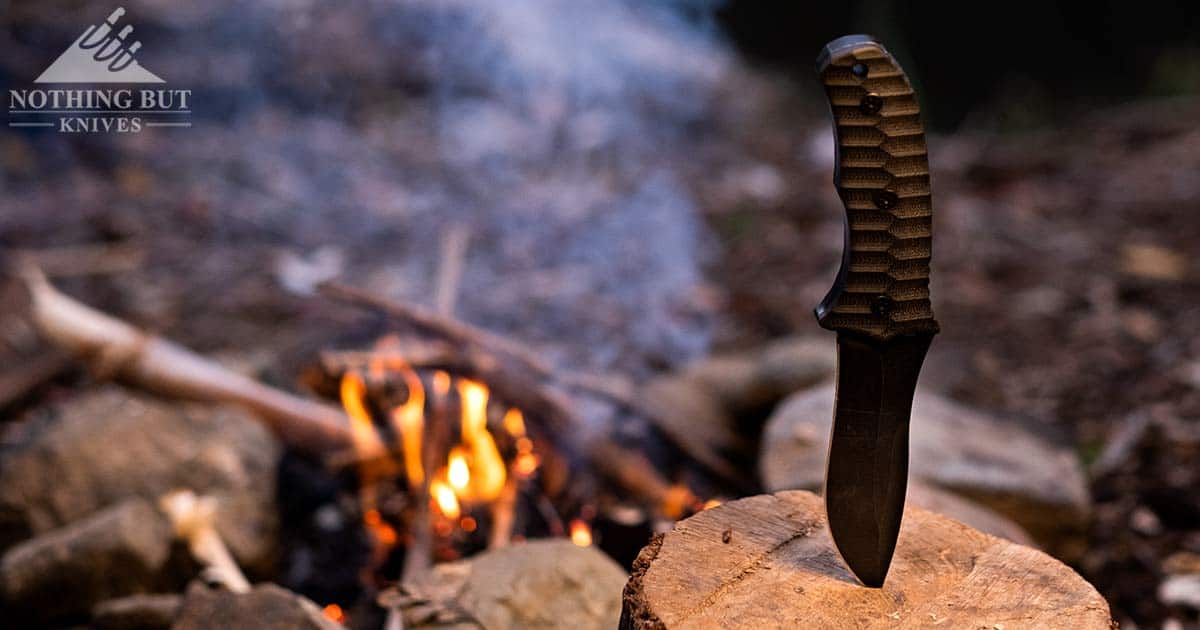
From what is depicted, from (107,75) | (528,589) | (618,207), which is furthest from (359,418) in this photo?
(618,207)

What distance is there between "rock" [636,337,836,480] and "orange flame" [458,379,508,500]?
645 millimetres

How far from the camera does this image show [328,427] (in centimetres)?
384

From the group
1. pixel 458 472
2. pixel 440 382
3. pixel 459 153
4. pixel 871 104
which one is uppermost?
pixel 459 153

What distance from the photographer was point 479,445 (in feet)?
11.6

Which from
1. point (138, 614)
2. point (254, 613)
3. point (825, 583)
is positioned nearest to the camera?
point (825, 583)

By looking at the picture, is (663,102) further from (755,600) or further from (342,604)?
(755,600)

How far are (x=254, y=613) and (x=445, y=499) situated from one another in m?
1.12

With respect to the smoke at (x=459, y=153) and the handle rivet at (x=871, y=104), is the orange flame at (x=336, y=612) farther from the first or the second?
the handle rivet at (x=871, y=104)

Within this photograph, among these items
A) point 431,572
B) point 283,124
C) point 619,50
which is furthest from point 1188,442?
point 283,124

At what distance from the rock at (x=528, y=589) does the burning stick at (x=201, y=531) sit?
0.98 metres

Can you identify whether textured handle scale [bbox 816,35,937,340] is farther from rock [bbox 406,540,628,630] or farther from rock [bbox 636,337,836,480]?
rock [bbox 636,337,836,480]

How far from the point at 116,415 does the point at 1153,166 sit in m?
7.75

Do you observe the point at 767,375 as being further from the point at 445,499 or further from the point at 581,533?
the point at 445,499

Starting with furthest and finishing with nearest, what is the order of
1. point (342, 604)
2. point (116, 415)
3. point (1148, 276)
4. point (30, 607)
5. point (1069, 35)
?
1. point (1069, 35)
2. point (1148, 276)
3. point (116, 415)
4. point (342, 604)
5. point (30, 607)
